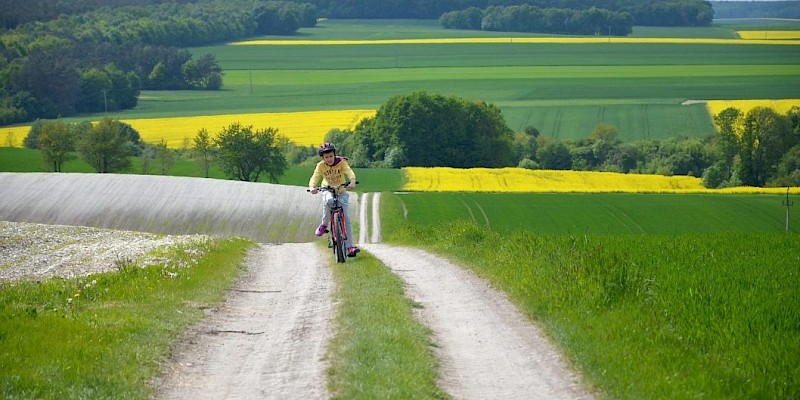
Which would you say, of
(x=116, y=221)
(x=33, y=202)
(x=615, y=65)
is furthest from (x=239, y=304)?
(x=615, y=65)

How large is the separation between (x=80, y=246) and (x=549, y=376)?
2302cm

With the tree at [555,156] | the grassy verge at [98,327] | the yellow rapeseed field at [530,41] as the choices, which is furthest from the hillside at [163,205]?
the yellow rapeseed field at [530,41]

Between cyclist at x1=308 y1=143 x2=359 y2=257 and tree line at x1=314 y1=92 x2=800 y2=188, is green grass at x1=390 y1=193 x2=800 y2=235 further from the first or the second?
tree line at x1=314 y1=92 x2=800 y2=188

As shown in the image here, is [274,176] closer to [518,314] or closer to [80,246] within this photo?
[80,246]

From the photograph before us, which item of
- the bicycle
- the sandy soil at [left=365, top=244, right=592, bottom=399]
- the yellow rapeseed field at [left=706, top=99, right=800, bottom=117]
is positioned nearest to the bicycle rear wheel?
the bicycle

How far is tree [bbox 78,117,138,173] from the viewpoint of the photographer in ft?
265

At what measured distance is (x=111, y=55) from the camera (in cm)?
13300

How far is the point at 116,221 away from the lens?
48750 mm

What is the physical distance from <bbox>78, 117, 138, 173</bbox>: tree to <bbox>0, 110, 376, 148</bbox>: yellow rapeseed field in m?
11.8

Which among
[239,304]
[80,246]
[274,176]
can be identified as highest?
[239,304]

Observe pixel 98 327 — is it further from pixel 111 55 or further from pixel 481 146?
pixel 111 55

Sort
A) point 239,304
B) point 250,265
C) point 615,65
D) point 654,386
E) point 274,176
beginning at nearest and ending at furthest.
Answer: point 654,386 → point 239,304 → point 250,265 → point 274,176 → point 615,65

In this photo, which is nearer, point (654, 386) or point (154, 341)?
point (654, 386)

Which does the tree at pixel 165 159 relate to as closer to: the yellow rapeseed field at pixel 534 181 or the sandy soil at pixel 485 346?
the yellow rapeseed field at pixel 534 181
